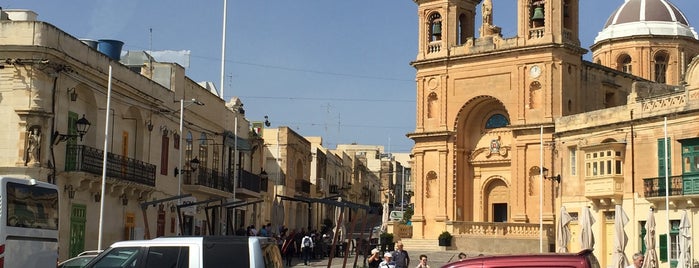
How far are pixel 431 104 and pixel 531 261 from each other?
5002 cm

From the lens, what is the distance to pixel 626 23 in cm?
6781

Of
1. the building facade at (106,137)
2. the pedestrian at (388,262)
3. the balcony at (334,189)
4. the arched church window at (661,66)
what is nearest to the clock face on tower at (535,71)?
the arched church window at (661,66)

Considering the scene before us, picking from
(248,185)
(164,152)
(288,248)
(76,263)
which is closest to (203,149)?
(164,152)

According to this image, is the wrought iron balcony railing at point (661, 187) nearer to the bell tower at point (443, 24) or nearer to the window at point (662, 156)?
the window at point (662, 156)

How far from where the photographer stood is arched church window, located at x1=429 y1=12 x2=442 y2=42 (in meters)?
60.1

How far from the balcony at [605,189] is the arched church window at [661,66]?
26097mm

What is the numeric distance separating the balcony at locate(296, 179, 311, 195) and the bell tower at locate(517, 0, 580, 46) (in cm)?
1782

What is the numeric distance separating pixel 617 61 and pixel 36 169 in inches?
1955

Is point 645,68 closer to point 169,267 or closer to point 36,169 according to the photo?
point 36,169

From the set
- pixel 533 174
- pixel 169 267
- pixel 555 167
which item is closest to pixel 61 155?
pixel 169 267

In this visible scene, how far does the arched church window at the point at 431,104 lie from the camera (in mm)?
59594

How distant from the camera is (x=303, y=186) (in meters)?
66.1

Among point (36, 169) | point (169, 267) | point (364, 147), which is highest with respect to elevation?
point (364, 147)

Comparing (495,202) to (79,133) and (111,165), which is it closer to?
(111,165)
